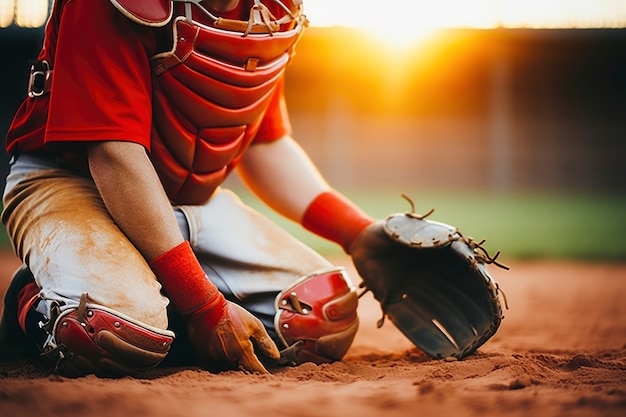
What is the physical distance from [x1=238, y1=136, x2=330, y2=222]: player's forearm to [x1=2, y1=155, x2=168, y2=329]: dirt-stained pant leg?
67cm

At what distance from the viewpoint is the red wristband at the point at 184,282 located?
1978 mm

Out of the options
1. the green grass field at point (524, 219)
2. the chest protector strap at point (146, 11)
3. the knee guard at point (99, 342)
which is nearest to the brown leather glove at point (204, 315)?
the knee guard at point (99, 342)

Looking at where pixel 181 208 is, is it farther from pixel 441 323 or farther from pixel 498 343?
pixel 498 343

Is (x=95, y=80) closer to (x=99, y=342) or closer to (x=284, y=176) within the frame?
(x=99, y=342)

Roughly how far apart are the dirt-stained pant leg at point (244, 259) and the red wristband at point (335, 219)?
13 cm

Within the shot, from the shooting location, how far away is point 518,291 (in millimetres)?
4621

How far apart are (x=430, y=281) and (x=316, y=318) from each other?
49 centimetres

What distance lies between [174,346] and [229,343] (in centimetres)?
32

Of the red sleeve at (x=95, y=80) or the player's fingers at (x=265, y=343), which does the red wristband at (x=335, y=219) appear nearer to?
the player's fingers at (x=265, y=343)

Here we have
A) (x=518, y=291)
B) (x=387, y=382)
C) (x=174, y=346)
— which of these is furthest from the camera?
(x=518, y=291)

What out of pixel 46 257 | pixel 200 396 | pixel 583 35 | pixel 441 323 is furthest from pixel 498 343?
pixel 583 35

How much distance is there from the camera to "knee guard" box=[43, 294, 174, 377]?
1.88m

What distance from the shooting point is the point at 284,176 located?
2678 millimetres

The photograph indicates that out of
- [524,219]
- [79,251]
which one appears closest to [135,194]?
[79,251]
